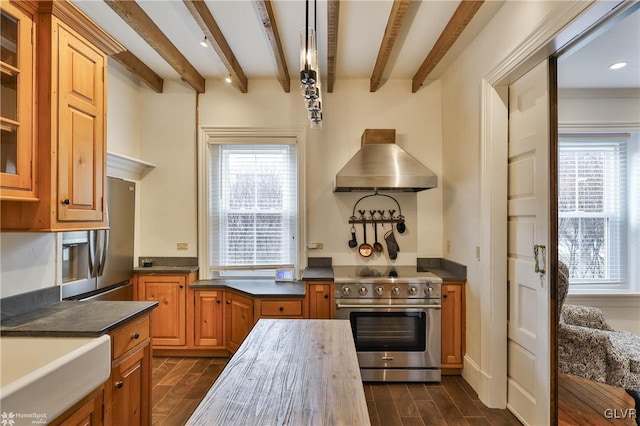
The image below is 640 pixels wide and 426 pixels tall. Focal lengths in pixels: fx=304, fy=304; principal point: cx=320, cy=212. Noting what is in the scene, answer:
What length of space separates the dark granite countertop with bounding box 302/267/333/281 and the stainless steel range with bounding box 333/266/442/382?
0.13 m

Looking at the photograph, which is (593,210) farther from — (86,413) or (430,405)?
(86,413)

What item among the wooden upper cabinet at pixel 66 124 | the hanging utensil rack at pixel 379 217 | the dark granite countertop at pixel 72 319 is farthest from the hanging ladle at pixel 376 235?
the wooden upper cabinet at pixel 66 124

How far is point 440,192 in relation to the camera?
3439 mm

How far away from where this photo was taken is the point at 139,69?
3055mm

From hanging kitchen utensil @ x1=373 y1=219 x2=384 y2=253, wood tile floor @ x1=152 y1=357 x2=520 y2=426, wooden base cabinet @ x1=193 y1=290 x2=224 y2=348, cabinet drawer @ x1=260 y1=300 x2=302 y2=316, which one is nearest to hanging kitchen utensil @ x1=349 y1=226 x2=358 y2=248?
hanging kitchen utensil @ x1=373 y1=219 x2=384 y2=253

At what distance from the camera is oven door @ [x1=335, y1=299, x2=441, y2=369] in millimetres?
2791

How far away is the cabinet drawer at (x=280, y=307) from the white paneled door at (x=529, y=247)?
5.81 feet

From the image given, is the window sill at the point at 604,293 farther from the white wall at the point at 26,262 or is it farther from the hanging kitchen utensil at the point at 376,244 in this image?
the white wall at the point at 26,262

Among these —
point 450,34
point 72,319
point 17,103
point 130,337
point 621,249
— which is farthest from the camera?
point 621,249

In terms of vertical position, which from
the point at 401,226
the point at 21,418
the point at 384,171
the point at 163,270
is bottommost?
the point at 21,418

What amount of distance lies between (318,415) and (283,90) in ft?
10.7

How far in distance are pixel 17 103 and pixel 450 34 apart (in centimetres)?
285

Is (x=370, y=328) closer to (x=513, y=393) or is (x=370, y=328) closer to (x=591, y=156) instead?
(x=513, y=393)

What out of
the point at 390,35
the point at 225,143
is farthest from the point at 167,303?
the point at 390,35
